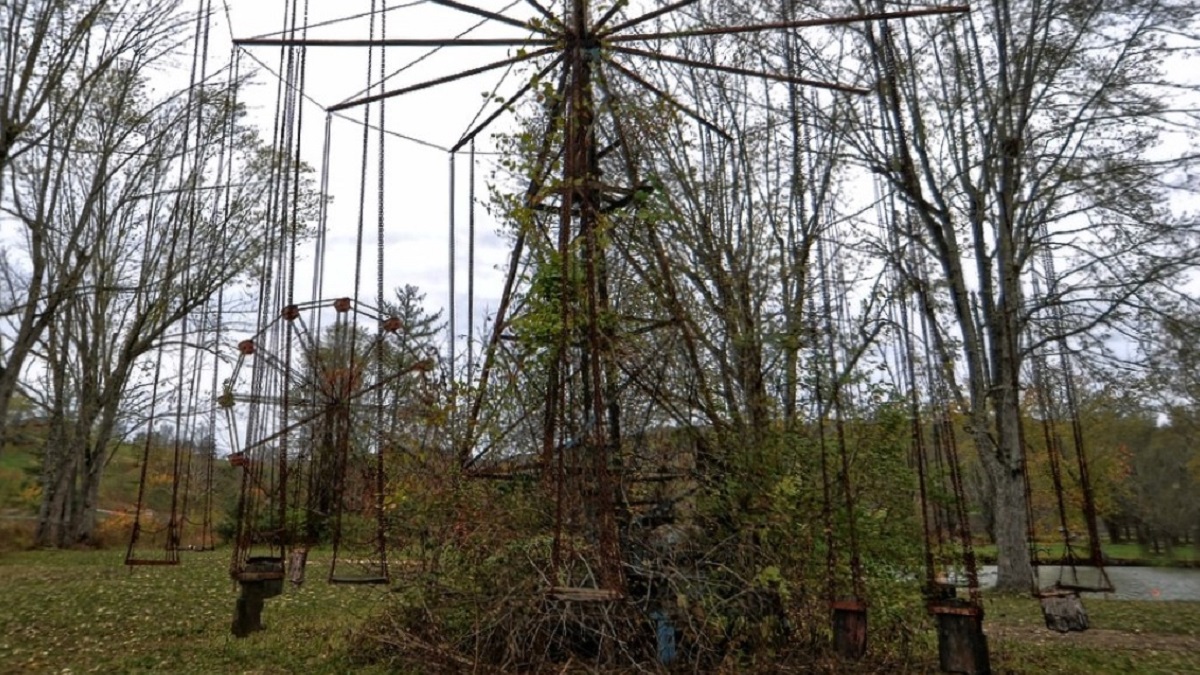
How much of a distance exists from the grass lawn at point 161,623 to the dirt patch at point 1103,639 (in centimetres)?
664

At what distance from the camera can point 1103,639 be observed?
870cm

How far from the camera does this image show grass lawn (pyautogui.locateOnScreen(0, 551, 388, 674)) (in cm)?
688

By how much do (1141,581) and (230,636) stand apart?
20911mm

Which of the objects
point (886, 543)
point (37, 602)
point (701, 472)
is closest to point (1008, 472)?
point (886, 543)

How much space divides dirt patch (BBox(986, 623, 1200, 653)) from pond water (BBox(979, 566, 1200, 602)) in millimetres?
4535

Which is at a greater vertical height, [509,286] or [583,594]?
Answer: [509,286]

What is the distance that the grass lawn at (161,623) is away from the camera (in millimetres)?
6879

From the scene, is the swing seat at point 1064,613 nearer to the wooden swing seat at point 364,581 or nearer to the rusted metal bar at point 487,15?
the wooden swing seat at point 364,581

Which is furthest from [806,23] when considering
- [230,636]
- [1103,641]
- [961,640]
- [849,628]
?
[230,636]

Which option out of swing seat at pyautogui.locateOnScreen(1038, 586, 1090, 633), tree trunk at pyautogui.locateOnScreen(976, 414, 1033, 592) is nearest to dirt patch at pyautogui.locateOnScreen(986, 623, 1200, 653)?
swing seat at pyautogui.locateOnScreen(1038, 586, 1090, 633)

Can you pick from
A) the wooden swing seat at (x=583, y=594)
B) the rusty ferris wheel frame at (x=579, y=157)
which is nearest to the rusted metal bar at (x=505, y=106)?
the rusty ferris wheel frame at (x=579, y=157)

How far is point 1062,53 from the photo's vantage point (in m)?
13.2

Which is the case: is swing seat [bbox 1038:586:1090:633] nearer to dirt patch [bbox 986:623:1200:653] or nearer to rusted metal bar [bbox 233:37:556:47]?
dirt patch [bbox 986:623:1200:653]

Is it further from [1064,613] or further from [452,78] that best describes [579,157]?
[1064,613]
